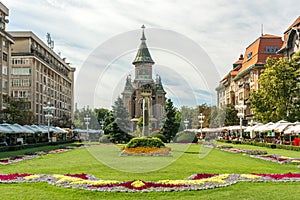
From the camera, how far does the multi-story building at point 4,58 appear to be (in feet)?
174

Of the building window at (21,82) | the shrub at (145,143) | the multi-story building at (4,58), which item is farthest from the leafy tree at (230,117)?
the shrub at (145,143)

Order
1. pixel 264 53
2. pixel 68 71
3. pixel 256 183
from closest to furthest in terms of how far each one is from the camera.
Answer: pixel 256 183
pixel 264 53
pixel 68 71

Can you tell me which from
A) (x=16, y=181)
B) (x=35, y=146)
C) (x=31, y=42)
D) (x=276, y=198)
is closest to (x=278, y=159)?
(x=276, y=198)

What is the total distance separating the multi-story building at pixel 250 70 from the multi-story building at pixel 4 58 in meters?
34.7

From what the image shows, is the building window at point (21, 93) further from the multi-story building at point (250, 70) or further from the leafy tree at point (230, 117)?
the multi-story building at point (250, 70)

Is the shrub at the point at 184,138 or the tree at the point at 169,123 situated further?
the tree at the point at 169,123

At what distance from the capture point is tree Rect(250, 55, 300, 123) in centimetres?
4172

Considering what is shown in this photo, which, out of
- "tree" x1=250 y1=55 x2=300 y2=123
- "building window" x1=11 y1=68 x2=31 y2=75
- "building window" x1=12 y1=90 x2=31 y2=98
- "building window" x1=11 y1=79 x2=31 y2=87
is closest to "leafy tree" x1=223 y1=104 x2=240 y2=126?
"tree" x1=250 y1=55 x2=300 y2=123

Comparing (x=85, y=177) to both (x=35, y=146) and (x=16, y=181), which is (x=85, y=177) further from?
(x=35, y=146)

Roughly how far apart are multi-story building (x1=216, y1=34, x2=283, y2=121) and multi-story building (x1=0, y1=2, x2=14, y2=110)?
34725 mm

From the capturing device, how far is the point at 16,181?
13656 mm

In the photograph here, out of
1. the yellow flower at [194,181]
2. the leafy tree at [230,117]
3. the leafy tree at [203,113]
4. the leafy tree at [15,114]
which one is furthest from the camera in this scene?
the leafy tree at [203,113]

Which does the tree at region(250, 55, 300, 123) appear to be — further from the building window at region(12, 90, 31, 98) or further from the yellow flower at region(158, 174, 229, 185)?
the building window at region(12, 90, 31, 98)

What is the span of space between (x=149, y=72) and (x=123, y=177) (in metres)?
19.6
